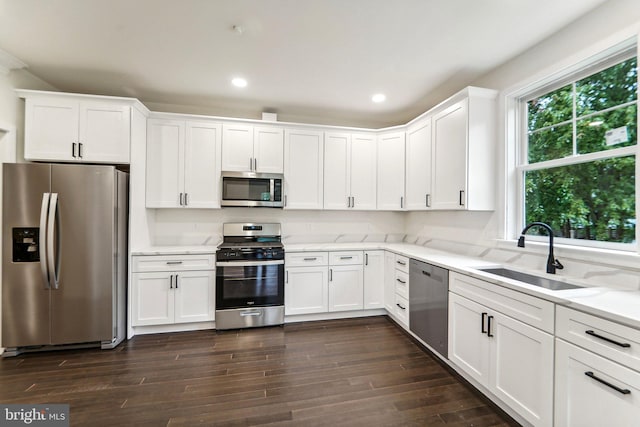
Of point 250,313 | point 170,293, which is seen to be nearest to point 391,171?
point 250,313

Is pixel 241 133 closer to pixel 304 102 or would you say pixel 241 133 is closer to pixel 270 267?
pixel 304 102

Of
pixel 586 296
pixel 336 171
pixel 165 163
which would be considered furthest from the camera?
pixel 336 171

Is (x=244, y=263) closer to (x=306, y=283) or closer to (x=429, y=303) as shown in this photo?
(x=306, y=283)

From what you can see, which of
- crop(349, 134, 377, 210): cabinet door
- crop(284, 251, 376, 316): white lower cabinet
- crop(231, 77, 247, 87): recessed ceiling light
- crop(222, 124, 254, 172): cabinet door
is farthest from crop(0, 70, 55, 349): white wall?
crop(349, 134, 377, 210): cabinet door

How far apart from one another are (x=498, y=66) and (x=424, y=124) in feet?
2.80

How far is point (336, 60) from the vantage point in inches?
99.7

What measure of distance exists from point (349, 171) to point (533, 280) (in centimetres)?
236

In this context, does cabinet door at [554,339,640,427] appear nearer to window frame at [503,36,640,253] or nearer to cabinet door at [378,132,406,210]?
window frame at [503,36,640,253]

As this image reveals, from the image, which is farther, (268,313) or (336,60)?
(268,313)

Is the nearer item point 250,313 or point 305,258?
point 250,313

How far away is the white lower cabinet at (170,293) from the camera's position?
2.97 m

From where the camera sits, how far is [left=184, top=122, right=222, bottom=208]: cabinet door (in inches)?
132

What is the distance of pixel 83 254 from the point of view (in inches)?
103

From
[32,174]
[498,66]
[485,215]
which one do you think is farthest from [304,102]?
[32,174]
